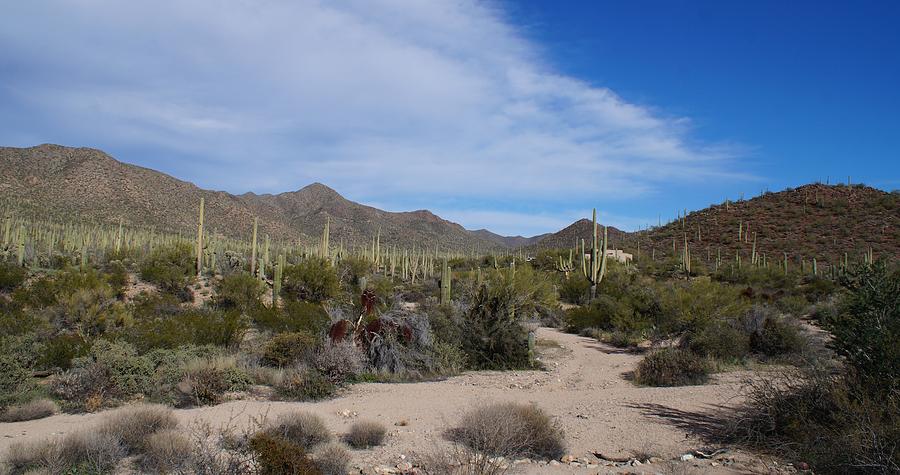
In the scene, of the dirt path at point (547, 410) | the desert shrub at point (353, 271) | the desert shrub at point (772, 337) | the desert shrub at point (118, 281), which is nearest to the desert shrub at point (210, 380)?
the dirt path at point (547, 410)

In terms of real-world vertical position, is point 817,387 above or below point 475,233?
below

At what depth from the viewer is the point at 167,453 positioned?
6.25 meters

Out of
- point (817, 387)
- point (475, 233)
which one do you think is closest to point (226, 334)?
point (817, 387)

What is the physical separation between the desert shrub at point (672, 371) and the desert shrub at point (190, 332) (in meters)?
9.31

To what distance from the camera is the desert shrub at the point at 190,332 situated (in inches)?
469

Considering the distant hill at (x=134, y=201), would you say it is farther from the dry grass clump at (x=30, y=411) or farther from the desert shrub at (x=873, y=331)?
the desert shrub at (x=873, y=331)

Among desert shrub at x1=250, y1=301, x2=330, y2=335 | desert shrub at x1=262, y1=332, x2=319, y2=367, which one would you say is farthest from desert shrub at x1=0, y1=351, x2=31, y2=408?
desert shrub at x1=250, y1=301, x2=330, y2=335

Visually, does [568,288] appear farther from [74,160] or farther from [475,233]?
[475,233]

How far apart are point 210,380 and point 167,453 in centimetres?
349

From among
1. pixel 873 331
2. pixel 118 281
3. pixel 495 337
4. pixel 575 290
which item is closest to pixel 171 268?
pixel 118 281

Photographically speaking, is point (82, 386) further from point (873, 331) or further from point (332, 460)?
point (873, 331)

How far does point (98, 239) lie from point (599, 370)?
125 ft

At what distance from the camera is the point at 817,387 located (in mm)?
7145

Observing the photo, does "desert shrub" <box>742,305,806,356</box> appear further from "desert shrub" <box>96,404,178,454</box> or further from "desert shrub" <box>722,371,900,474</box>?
"desert shrub" <box>96,404,178,454</box>
